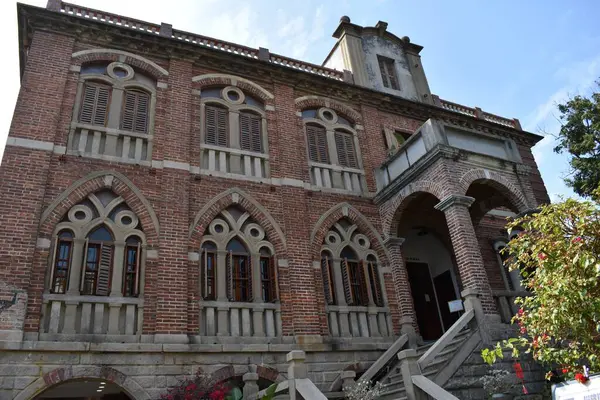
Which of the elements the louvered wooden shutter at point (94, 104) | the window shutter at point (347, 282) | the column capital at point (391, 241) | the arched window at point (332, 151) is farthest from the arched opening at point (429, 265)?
the louvered wooden shutter at point (94, 104)

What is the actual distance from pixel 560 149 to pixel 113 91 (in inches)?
676

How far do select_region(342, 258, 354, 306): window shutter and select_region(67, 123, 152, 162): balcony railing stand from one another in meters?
5.87

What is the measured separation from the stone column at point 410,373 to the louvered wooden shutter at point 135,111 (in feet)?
27.8

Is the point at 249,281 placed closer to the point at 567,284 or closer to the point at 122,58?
the point at 567,284

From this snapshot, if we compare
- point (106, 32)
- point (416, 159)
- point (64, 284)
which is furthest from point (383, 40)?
point (64, 284)

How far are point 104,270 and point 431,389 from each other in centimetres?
696

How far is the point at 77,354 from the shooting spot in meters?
8.89

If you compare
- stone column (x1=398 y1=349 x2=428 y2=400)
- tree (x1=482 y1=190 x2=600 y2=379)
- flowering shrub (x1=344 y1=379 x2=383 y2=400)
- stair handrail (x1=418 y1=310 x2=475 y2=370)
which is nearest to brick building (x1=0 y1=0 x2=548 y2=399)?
stair handrail (x1=418 y1=310 x2=475 y2=370)

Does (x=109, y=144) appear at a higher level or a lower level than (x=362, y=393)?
higher

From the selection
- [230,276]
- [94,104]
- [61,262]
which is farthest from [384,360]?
[94,104]

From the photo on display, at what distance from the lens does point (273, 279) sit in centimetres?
1160

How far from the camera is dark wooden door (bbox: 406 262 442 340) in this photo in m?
14.8

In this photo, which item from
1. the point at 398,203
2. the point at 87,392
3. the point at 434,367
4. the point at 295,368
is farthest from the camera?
the point at 398,203

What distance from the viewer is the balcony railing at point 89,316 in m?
9.07
